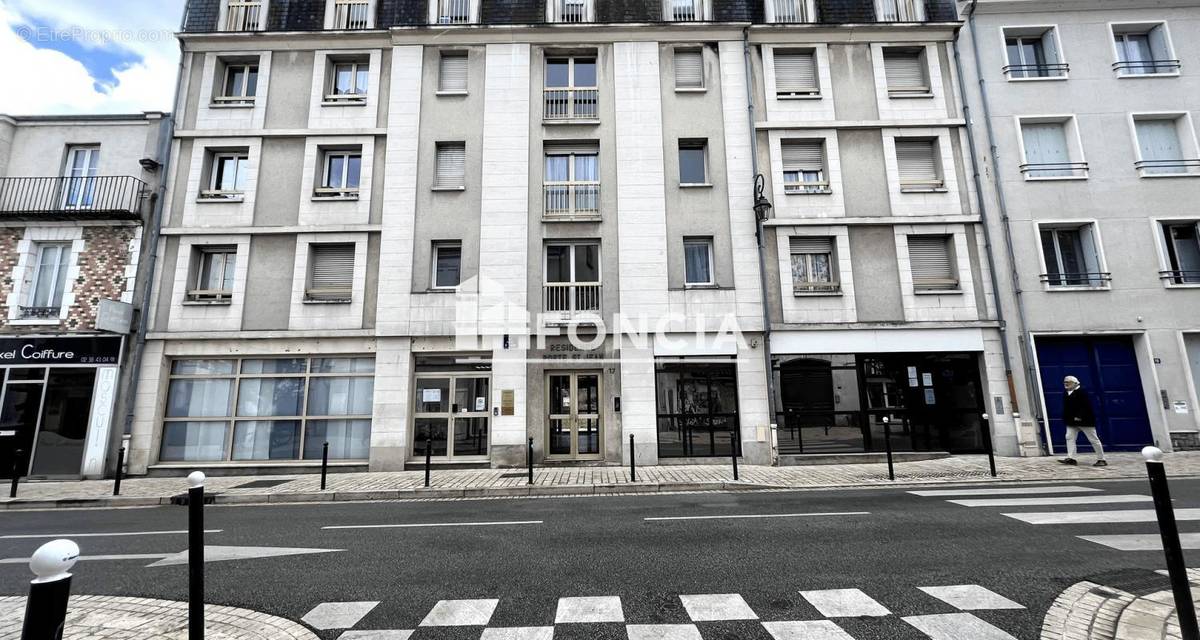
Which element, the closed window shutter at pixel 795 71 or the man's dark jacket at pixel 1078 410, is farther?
the closed window shutter at pixel 795 71

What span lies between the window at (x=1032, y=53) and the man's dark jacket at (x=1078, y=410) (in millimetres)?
9005

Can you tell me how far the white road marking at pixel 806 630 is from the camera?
3299 millimetres

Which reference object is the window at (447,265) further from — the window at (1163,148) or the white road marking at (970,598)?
the window at (1163,148)

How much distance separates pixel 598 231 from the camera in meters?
13.5

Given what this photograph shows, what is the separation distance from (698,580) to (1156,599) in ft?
10.9

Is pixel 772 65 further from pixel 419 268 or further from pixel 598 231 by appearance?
pixel 419 268

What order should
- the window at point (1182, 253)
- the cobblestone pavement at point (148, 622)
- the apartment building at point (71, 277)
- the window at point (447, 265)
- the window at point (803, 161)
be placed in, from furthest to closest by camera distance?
1. the window at point (803, 161)
2. the window at point (447, 265)
3. the window at point (1182, 253)
4. the apartment building at point (71, 277)
5. the cobblestone pavement at point (148, 622)

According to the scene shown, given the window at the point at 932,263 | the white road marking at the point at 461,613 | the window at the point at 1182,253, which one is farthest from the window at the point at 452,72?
the window at the point at 1182,253

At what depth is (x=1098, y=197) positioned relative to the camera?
13500 millimetres

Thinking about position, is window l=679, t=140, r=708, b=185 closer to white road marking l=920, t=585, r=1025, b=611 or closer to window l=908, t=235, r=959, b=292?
window l=908, t=235, r=959, b=292

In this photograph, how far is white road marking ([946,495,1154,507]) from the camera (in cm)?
714

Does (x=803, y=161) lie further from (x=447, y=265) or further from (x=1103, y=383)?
(x=447, y=265)

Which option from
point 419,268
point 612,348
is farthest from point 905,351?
point 419,268

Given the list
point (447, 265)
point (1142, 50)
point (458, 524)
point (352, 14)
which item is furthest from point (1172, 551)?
point (1142, 50)
